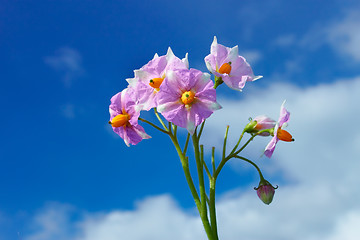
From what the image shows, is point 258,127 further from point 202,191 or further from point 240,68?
point 202,191

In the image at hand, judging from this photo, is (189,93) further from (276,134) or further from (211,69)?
(276,134)

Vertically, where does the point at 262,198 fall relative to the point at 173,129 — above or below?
below

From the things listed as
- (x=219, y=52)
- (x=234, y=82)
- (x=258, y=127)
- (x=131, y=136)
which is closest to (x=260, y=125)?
(x=258, y=127)

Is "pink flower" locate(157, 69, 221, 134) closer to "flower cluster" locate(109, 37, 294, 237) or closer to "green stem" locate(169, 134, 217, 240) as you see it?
"flower cluster" locate(109, 37, 294, 237)

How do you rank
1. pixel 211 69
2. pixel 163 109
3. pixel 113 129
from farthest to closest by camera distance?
pixel 113 129, pixel 211 69, pixel 163 109

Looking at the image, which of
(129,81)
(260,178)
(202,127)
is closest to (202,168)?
(202,127)

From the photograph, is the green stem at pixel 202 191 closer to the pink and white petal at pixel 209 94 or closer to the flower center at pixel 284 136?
the pink and white petal at pixel 209 94

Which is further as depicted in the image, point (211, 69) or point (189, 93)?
point (211, 69)
